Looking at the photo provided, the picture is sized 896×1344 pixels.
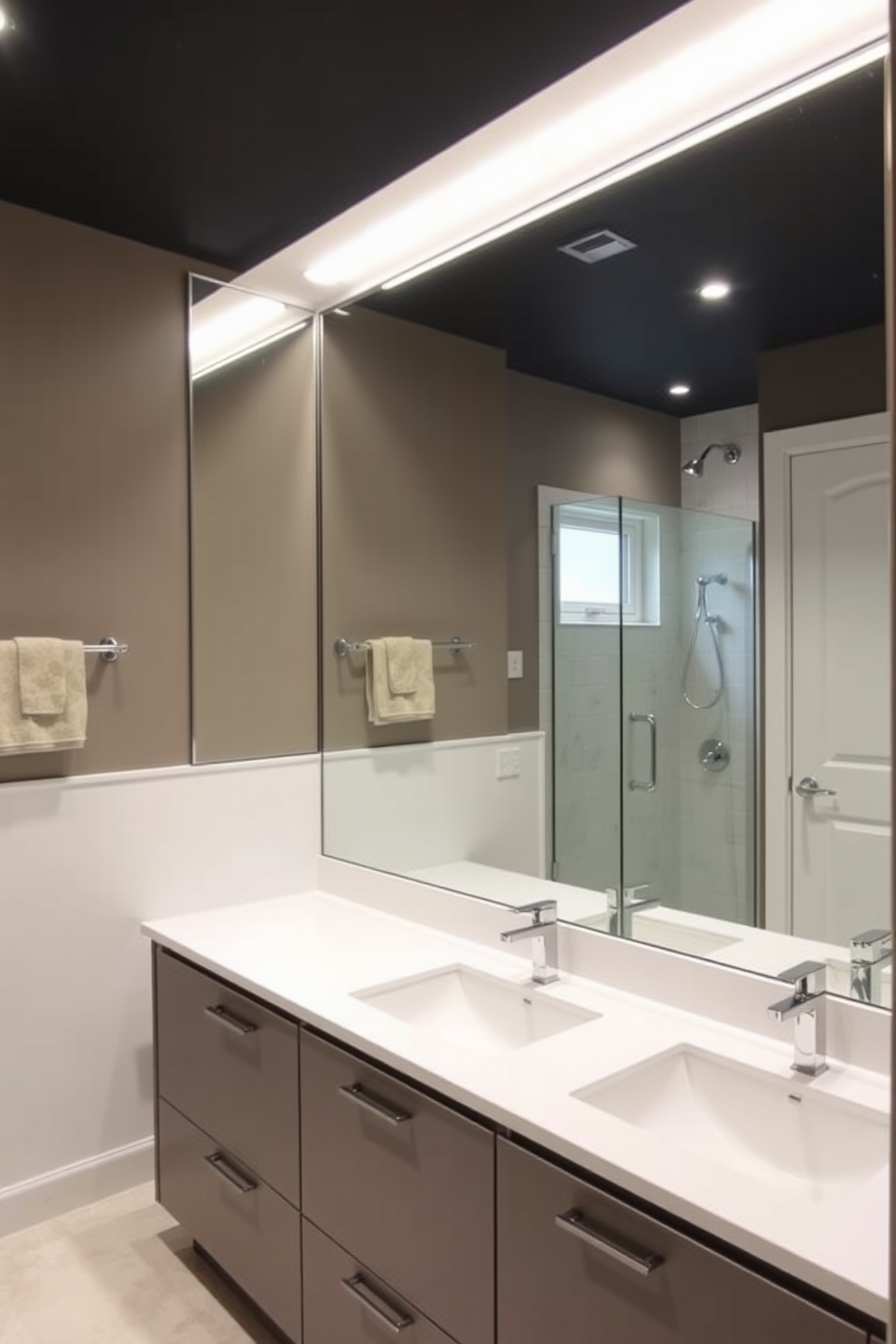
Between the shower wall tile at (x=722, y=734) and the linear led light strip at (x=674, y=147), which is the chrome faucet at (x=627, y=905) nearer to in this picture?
the shower wall tile at (x=722, y=734)

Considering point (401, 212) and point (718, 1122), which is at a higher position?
point (401, 212)

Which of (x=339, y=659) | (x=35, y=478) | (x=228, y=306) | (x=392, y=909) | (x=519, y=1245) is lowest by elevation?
(x=519, y=1245)

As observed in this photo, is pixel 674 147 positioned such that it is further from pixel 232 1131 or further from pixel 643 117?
pixel 232 1131

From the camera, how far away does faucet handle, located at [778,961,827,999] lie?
1.53 m

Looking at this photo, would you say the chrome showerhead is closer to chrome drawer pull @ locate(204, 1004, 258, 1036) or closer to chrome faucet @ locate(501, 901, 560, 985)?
chrome faucet @ locate(501, 901, 560, 985)

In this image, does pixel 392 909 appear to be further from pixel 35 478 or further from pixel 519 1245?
pixel 35 478

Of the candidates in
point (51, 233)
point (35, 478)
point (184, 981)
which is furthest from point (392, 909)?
point (51, 233)

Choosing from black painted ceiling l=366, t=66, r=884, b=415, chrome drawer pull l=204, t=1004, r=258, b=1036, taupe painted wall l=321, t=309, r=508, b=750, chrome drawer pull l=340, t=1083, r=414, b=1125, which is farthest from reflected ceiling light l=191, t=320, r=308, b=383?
chrome drawer pull l=340, t=1083, r=414, b=1125

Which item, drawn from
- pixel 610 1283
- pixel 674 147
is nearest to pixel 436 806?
pixel 610 1283

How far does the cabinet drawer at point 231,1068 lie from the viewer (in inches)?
73.6

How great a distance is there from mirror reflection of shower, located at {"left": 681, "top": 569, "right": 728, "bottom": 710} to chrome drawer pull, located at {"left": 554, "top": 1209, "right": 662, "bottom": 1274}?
0.92 m

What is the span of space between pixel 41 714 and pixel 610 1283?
5.52 ft

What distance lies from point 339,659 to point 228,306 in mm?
1028

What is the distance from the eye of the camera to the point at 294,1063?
1836 millimetres
